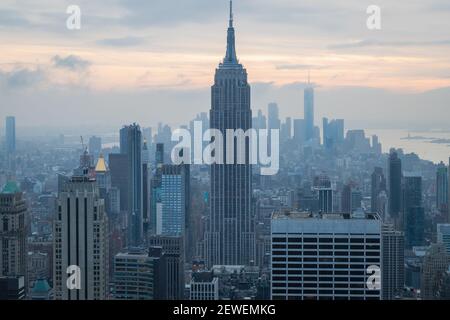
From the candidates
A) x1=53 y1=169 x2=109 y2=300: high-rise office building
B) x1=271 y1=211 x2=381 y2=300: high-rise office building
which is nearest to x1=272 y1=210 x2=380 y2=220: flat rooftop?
x1=271 y1=211 x2=381 y2=300: high-rise office building

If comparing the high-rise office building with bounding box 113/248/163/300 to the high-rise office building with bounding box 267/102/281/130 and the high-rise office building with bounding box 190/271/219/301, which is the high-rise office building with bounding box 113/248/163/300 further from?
the high-rise office building with bounding box 267/102/281/130

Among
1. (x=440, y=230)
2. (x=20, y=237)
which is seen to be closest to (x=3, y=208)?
(x=20, y=237)

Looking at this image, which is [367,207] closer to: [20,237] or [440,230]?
[440,230]

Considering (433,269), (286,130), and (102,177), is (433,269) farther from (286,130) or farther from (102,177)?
(102,177)

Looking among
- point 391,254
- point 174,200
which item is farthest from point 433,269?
point 174,200

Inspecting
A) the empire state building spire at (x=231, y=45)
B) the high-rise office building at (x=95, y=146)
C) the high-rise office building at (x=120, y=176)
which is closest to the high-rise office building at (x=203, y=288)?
the high-rise office building at (x=120, y=176)
